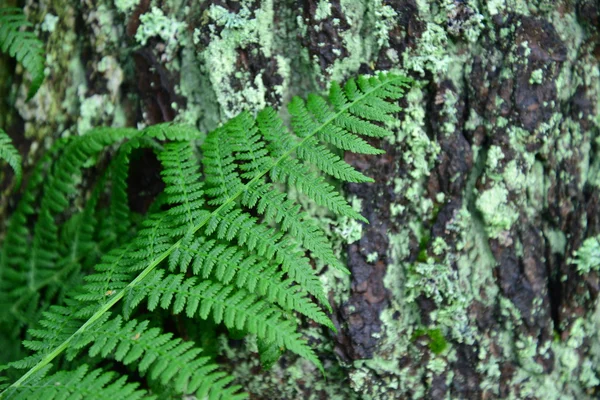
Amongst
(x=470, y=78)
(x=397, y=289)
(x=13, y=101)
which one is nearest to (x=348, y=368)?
(x=397, y=289)

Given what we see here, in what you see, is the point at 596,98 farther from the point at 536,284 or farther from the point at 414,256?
the point at 414,256

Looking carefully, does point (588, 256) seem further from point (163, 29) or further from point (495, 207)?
point (163, 29)

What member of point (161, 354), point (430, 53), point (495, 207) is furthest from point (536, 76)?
point (161, 354)

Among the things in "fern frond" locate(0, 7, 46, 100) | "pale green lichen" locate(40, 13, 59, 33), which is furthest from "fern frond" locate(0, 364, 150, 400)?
"pale green lichen" locate(40, 13, 59, 33)

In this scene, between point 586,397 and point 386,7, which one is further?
point 586,397

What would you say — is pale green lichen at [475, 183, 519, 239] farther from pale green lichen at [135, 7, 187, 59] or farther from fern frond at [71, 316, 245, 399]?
pale green lichen at [135, 7, 187, 59]

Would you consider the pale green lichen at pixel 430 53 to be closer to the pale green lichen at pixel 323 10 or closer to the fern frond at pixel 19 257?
the pale green lichen at pixel 323 10

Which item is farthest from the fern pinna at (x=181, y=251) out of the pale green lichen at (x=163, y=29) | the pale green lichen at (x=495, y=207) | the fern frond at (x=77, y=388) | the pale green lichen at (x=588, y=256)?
the pale green lichen at (x=588, y=256)
